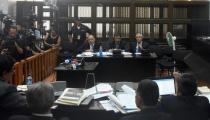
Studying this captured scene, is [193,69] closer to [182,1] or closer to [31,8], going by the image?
[182,1]

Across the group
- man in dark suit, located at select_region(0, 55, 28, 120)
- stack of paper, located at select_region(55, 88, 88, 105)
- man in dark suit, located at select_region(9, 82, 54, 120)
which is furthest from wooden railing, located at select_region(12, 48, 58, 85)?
man in dark suit, located at select_region(9, 82, 54, 120)

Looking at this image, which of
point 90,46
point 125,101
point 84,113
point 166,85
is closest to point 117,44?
point 90,46

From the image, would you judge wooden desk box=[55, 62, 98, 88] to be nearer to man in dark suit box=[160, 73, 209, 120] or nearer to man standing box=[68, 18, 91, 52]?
man standing box=[68, 18, 91, 52]

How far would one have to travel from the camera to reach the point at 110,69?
953 centimetres

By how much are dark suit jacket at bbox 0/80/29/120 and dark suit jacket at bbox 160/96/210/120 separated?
118 cm

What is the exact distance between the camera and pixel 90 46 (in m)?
10.5

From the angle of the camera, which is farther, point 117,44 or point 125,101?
point 117,44

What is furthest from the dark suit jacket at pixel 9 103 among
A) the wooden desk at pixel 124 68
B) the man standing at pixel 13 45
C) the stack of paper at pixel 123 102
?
the wooden desk at pixel 124 68

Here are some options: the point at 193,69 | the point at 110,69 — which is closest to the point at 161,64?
the point at 110,69

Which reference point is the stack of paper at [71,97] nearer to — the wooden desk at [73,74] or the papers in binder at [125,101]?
the papers in binder at [125,101]

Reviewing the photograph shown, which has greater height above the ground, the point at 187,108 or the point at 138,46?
the point at 138,46

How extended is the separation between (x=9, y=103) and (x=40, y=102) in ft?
1.87

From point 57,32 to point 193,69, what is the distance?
577 centimetres

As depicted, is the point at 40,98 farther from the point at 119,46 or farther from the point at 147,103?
the point at 119,46
